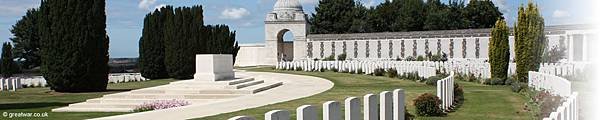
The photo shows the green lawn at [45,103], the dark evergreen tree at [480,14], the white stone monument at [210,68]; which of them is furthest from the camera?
the dark evergreen tree at [480,14]

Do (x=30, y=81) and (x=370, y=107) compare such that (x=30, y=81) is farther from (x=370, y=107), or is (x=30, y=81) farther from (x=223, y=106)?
(x=370, y=107)

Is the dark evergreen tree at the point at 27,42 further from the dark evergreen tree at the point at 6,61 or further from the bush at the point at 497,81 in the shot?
the bush at the point at 497,81

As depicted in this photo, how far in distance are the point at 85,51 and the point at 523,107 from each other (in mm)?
14679

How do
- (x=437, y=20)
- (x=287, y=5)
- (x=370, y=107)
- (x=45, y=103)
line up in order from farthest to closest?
(x=437, y=20), (x=287, y=5), (x=45, y=103), (x=370, y=107)

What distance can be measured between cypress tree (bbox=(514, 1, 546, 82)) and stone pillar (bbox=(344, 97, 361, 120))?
18719 millimetres

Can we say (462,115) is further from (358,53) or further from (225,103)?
(358,53)

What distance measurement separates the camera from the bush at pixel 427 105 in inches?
506

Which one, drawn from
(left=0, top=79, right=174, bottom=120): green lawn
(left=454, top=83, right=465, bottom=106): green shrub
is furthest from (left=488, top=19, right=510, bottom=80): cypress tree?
(left=0, top=79, right=174, bottom=120): green lawn

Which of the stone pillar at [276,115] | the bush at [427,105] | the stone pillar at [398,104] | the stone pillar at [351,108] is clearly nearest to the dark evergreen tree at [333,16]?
the bush at [427,105]

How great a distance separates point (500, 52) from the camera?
2547 centimetres

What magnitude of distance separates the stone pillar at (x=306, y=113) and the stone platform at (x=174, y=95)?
1160cm

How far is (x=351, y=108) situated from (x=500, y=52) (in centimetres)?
1986

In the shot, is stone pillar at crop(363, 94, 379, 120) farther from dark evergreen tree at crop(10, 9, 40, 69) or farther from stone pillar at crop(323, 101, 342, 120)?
dark evergreen tree at crop(10, 9, 40, 69)

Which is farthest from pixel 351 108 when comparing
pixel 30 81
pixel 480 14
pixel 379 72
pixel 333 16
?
pixel 333 16
